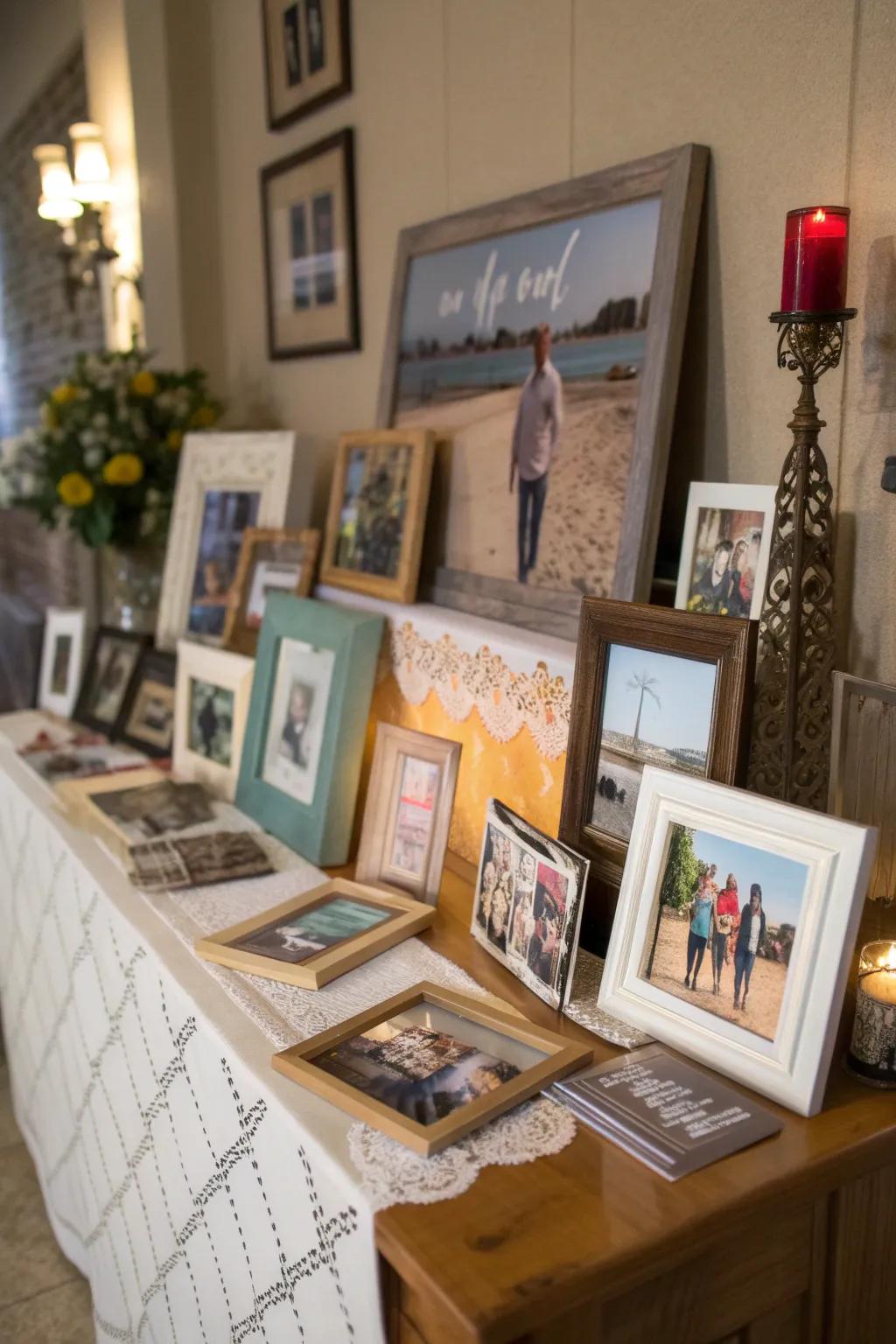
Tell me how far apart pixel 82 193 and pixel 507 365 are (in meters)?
1.99

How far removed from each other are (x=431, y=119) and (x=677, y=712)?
1.22 meters

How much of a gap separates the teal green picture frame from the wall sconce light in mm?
1624

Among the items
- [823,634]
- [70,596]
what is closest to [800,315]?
[823,634]

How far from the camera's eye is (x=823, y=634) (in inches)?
44.8

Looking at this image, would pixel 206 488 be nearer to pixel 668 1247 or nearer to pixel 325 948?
pixel 325 948

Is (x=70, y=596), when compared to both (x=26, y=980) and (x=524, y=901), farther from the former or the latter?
(x=524, y=901)

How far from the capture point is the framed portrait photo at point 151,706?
2.19m

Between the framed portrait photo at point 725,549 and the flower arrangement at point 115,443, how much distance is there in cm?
156

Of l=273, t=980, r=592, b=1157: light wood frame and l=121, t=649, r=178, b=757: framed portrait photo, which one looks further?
l=121, t=649, r=178, b=757: framed portrait photo

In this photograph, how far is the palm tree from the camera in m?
1.18

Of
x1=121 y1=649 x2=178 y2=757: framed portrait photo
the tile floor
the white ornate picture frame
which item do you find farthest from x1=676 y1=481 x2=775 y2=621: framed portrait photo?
the tile floor

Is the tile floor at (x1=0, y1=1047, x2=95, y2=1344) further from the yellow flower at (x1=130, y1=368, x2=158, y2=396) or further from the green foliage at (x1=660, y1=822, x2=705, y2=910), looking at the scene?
the yellow flower at (x1=130, y1=368, x2=158, y2=396)

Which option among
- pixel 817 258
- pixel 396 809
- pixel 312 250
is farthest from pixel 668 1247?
pixel 312 250

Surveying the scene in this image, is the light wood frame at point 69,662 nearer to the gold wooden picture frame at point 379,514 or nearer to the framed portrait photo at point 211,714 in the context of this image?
the framed portrait photo at point 211,714
